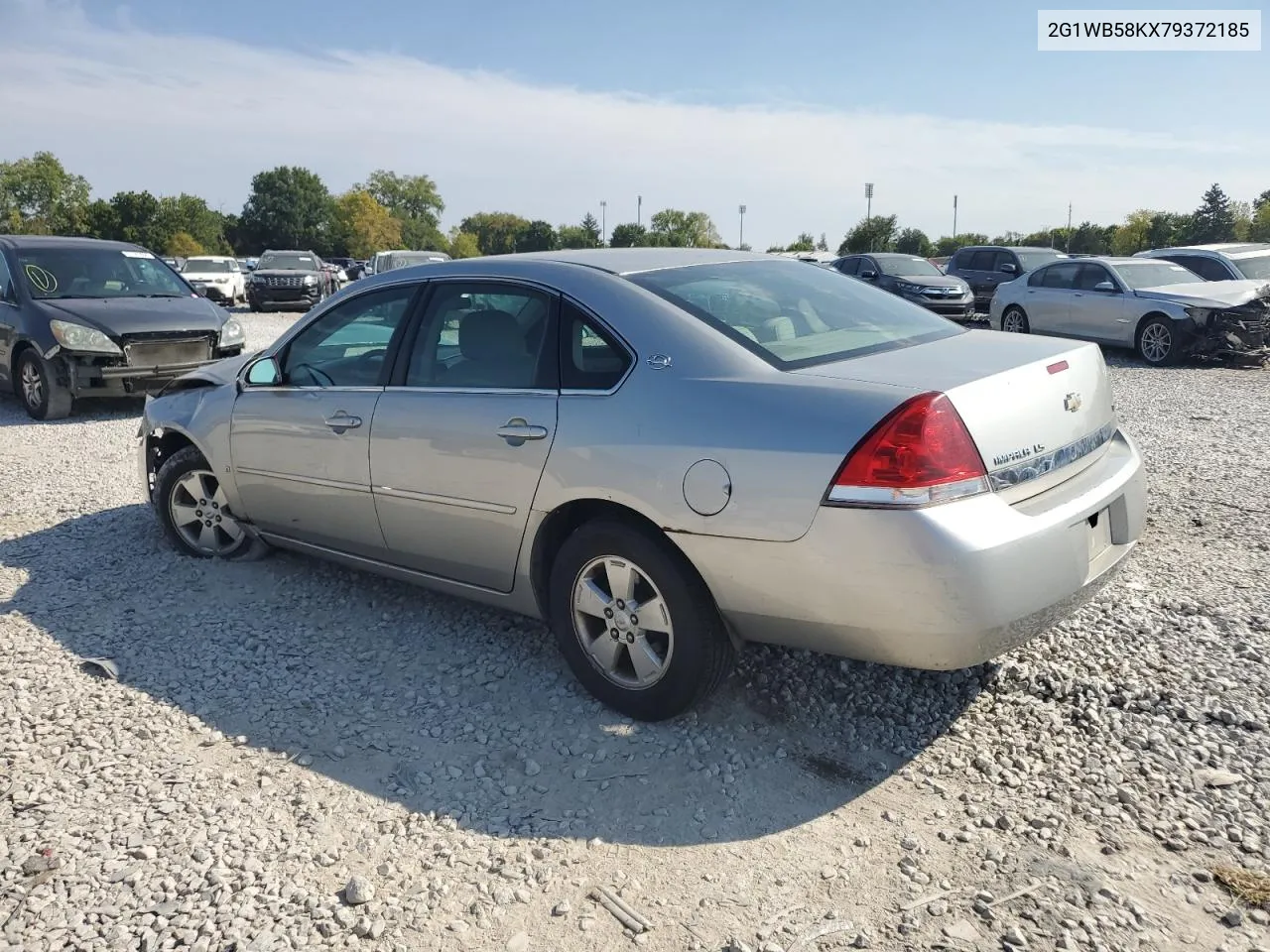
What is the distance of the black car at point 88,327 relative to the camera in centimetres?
923

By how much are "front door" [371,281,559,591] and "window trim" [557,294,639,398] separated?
3 centimetres

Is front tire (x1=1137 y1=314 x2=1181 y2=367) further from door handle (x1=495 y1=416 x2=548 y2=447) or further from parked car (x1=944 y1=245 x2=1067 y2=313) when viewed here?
door handle (x1=495 y1=416 x2=548 y2=447)

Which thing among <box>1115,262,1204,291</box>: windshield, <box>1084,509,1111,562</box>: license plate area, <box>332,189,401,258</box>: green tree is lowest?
<box>1084,509,1111,562</box>: license plate area

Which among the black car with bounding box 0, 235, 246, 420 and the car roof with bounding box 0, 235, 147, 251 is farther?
the car roof with bounding box 0, 235, 147, 251

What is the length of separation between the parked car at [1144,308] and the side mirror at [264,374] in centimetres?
1160

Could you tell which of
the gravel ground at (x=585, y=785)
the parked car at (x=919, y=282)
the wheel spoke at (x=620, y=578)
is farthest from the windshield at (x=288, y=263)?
the wheel spoke at (x=620, y=578)

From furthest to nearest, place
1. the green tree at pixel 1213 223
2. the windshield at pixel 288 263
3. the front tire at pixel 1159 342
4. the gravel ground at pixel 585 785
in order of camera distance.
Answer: the green tree at pixel 1213 223, the windshield at pixel 288 263, the front tire at pixel 1159 342, the gravel ground at pixel 585 785

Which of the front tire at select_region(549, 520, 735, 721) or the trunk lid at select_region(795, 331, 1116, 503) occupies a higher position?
the trunk lid at select_region(795, 331, 1116, 503)

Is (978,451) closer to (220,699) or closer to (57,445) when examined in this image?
(220,699)

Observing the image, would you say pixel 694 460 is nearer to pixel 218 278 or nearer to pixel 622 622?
pixel 622 622

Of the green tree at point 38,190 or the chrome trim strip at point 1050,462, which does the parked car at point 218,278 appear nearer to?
the chrome trim strip at point 1050,462

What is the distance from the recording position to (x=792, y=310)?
→ 3631 millimetres

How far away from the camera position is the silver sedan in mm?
2779

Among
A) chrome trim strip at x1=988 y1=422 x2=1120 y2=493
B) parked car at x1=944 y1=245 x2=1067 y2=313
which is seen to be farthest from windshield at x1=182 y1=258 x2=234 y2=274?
chrome trim strip at x1=988 y1=422 x2=1120 y2=493
